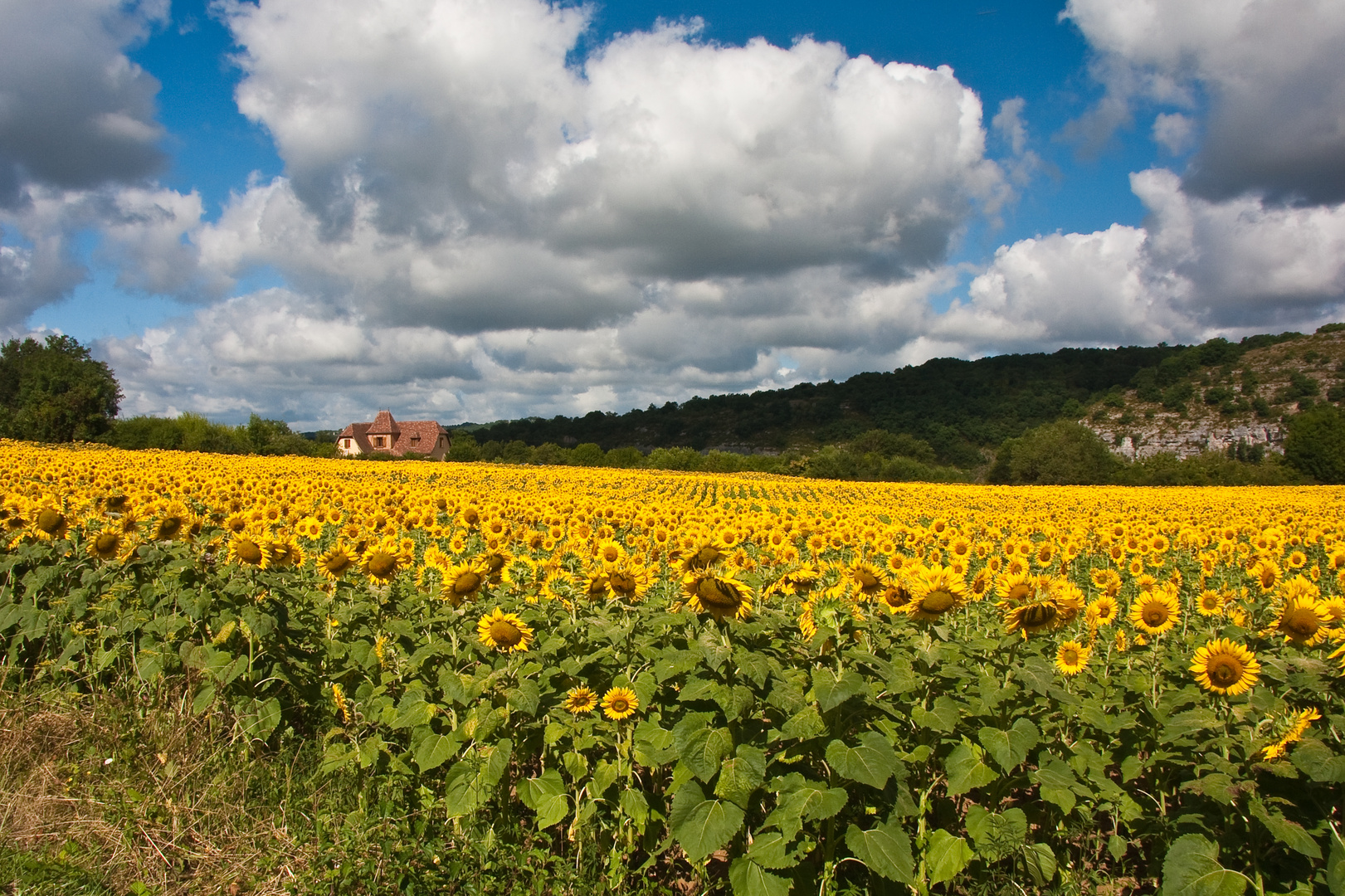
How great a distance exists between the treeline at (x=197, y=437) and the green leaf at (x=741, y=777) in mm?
56497

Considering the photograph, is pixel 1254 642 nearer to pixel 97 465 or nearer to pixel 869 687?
pixel 869 687

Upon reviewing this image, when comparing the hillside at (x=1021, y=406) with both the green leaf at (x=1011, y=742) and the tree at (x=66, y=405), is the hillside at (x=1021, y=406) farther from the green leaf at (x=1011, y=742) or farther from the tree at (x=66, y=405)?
the green leaf at (x=1011, y=742)

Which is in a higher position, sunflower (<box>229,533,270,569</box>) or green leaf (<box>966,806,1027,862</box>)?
sunflower (<box>229,533,270,569</box>)

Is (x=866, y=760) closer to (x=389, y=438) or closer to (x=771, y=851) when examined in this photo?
(x=771, y=851)

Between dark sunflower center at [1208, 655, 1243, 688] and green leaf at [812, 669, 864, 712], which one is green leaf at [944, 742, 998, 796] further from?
dark sunflower center at [1208, 655, 1243, 688]

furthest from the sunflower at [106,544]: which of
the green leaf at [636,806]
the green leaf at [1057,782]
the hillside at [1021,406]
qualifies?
the hillside at [1021,406]

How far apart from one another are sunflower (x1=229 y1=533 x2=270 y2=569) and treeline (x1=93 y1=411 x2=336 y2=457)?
5302 centimetres

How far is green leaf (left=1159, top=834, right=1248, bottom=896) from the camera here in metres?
2.94

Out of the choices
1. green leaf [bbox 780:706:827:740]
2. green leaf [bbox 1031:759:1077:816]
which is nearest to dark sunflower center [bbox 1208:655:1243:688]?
green leaf [bbox 1031:759:1077:816]

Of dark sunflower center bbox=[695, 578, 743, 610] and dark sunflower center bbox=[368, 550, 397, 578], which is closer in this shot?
dark sunflower center bbox=[695, 578, 743, 610]

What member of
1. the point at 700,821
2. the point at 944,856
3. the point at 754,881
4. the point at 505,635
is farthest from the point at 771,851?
the point at 505,635

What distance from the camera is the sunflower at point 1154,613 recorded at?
439 centimetres

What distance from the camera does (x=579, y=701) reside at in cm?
398

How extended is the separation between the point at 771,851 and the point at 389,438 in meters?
112
